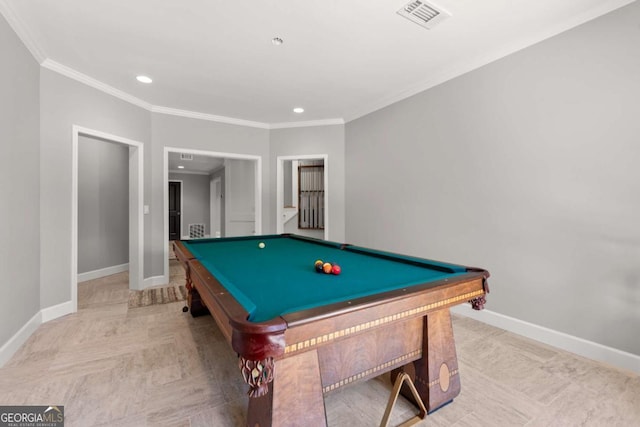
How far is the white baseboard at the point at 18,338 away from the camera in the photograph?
74.6 inches

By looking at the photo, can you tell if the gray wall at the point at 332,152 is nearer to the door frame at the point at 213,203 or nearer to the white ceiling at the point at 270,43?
the white ceiling at the point at 270,43

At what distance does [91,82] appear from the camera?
118 inches

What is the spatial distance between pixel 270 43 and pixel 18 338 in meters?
3.03

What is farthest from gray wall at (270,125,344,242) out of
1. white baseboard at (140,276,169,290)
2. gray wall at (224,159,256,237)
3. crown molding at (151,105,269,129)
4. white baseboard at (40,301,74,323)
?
white baseboard at (40,301,74,323)

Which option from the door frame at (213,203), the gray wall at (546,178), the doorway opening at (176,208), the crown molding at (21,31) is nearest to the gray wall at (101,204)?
the crown molding at (21,31)

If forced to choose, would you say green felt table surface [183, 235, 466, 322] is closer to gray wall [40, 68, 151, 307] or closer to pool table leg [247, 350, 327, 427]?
pool table leg [247, 350, 327, 427]

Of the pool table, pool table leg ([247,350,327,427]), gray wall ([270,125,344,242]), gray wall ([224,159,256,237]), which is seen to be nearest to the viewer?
the pool table

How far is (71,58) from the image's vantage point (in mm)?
2592

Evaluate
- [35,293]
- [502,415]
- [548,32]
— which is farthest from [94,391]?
[548,32]

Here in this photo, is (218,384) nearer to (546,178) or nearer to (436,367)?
(436,367)

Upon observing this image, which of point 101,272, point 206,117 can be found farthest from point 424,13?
point 101,272

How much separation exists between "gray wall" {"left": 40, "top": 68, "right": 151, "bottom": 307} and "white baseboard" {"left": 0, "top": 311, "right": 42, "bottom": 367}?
0.21 m

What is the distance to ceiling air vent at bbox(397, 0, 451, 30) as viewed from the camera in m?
1.93

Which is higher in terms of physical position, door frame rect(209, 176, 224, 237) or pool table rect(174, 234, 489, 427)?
door frame rect(209, 176, 224, 237)
